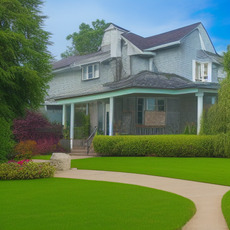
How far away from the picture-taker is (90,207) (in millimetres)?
7324

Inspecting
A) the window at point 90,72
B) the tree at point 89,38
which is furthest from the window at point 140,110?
the tree at point 89,38

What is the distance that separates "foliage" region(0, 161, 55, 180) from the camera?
471 inches

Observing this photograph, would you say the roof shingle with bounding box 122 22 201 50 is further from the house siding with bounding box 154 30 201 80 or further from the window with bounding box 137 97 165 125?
the window with bounding box 137 97 165 125

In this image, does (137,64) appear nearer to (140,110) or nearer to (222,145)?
(140,110)

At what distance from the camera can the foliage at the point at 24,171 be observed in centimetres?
1195

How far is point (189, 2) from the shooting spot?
821 inches

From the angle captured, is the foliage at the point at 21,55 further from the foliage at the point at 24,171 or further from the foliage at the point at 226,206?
the foliage at the point at 226,206

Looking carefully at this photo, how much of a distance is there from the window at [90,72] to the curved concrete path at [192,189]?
16.1 m

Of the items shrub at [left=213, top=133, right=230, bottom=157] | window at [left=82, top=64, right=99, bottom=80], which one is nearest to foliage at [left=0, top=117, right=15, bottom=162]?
shrub at [left=213, top=133, right=230, bottom=157]

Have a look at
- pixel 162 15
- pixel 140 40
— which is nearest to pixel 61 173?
pixel 162 15

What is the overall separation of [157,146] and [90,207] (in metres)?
12.9

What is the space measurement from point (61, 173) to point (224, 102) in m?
10.4

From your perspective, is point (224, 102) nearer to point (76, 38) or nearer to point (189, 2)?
point (189, 2)

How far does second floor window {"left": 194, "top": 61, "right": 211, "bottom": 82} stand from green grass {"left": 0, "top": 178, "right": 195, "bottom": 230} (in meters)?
17.6
